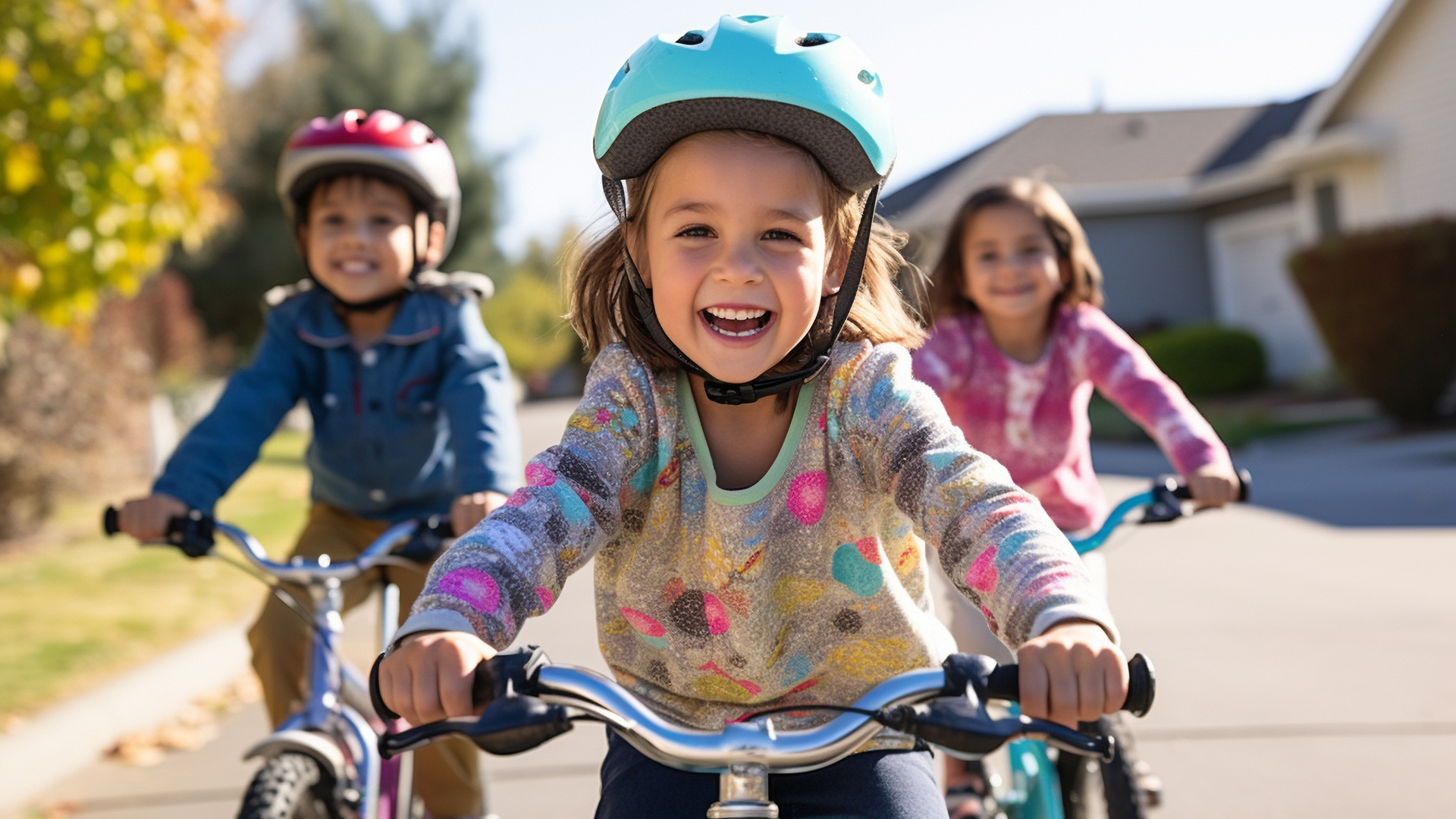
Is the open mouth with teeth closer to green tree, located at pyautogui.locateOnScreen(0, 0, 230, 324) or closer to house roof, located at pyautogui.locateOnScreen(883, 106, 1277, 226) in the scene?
green tree, located at pyautogui.locateOnScreen(0, 0, 230, 324)

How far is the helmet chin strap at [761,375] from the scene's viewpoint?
2.44 meters

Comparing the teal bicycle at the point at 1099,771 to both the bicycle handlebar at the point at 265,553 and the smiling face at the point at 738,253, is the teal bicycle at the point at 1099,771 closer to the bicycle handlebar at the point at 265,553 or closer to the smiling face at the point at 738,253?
the smiling face at the point at 738,253

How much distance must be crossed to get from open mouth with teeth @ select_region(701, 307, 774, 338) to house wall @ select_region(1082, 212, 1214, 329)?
82.3ft

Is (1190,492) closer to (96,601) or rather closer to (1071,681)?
(1071,681)

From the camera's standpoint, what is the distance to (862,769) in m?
2.24

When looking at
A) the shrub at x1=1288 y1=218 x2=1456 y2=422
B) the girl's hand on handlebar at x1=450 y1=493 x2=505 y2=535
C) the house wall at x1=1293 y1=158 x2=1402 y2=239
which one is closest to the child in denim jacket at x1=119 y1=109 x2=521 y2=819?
the girl's hand on handlebar at x1=450 y1=493 x2=505 y2=535

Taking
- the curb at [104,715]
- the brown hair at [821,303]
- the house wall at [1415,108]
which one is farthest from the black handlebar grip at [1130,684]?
the house wall at [1415,108]

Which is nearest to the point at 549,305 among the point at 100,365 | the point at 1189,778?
the point at 100,365

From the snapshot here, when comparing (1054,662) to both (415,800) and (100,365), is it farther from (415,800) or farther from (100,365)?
(100,365)

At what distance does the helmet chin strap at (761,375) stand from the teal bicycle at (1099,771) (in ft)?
4.12

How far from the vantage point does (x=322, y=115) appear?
35312 mm

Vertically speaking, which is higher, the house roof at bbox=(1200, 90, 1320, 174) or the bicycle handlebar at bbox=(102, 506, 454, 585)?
the house roof at bbox=(1200, 90, 1320, 174)

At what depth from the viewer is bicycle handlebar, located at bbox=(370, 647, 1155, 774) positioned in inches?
65.5

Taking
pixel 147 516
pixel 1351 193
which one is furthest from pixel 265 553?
pixel 1351 193
